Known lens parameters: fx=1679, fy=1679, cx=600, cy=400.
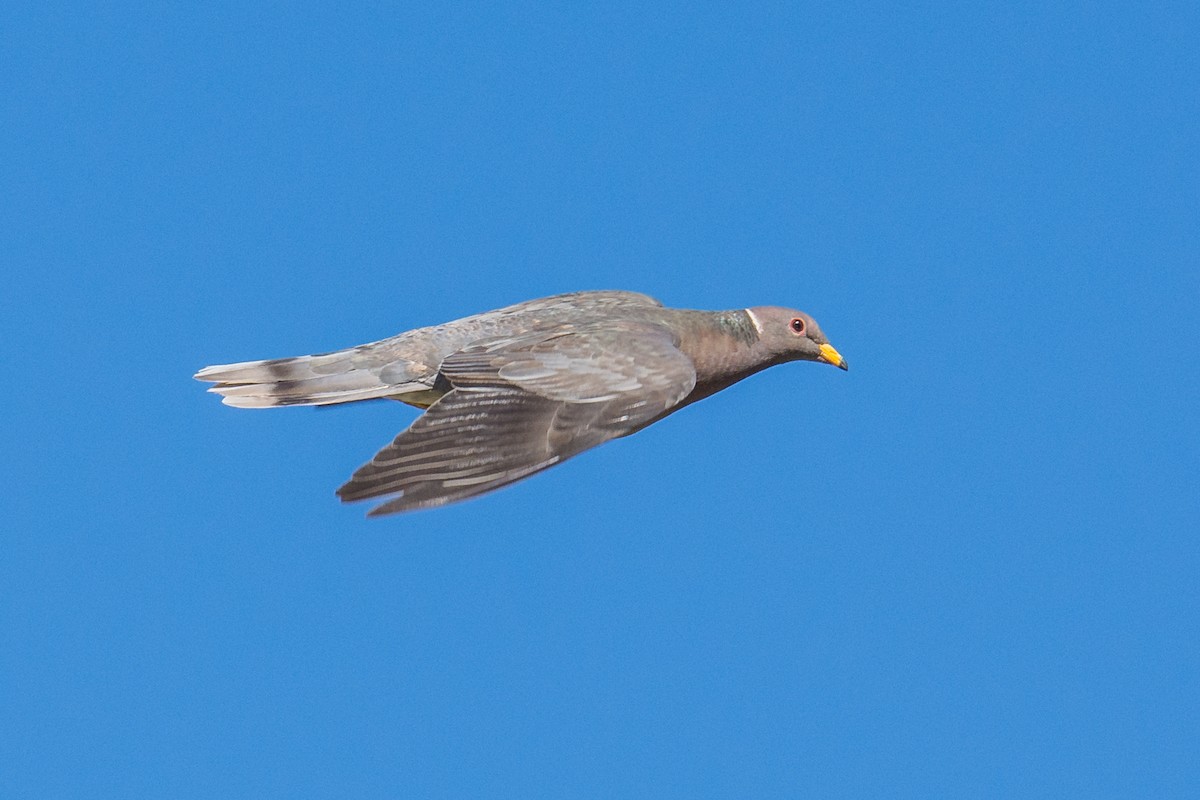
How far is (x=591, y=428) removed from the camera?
8.95 m

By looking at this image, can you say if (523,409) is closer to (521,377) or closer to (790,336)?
(521,377)

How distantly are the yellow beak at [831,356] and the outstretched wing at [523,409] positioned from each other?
1.63 metres

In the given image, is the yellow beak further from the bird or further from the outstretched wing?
the outstretched wing

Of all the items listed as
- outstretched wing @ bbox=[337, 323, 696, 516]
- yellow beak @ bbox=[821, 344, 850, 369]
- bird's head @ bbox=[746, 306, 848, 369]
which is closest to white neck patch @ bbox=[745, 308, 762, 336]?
bird's head @ bbox=[746, 306, 848, 369]

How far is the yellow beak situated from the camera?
37.3ft

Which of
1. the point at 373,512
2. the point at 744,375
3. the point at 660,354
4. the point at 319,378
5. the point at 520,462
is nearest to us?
the point at 373,512

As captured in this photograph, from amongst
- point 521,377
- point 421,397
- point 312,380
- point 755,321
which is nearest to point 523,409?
point 521,377

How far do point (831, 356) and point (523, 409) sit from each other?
313 cm

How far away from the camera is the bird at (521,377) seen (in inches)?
333

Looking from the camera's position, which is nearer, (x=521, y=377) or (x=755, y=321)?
(x=521, y=377)

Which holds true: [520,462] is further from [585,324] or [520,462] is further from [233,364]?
[233,364]

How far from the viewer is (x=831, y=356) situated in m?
11.4

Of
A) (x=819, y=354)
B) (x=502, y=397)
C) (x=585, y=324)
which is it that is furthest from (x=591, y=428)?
(x=819, y=354)

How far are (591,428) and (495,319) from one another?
177 cm
